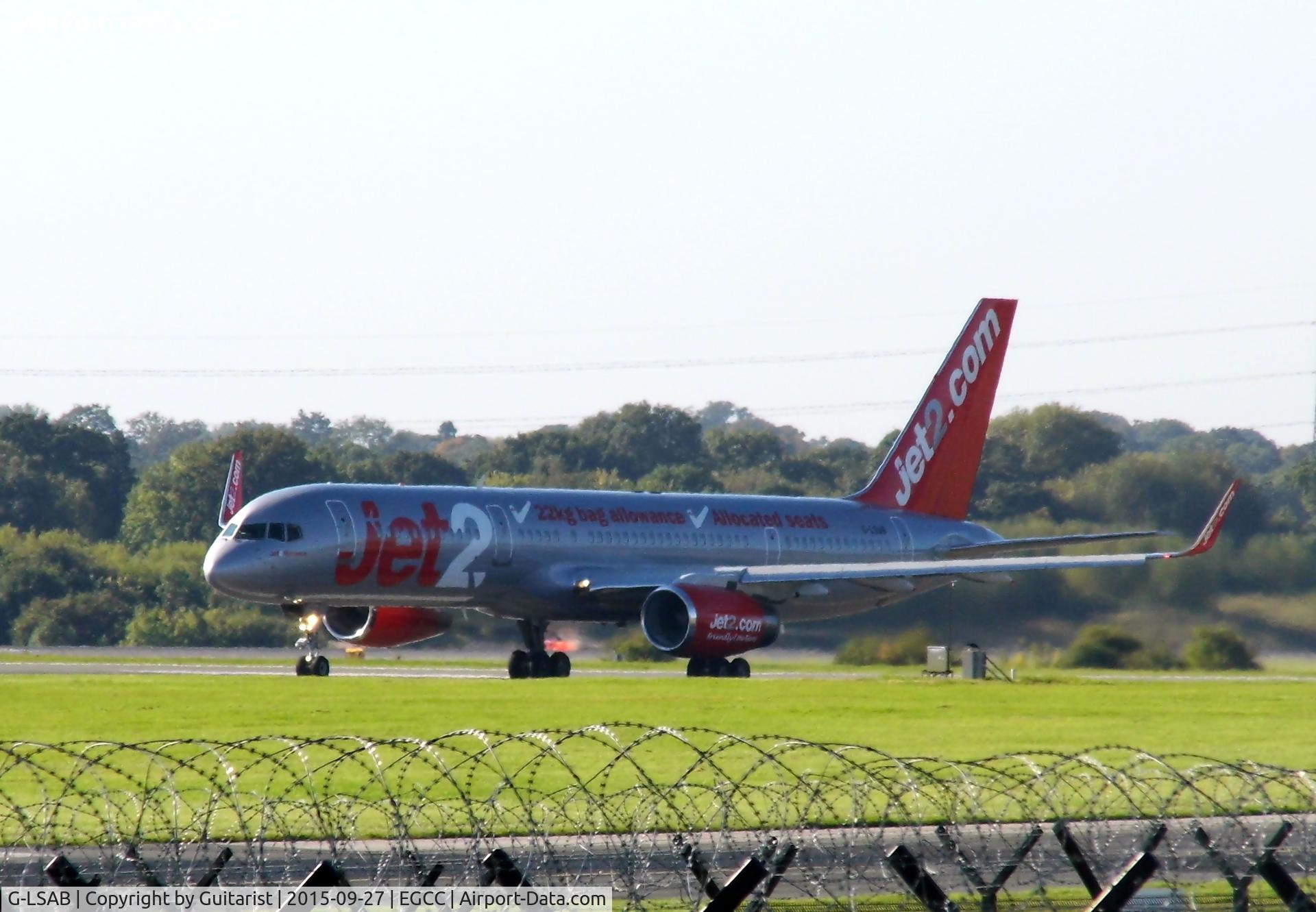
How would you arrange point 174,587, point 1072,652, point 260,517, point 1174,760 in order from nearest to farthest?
point 1174,760 < point 260,517 < point 1072,652 < point 174,587

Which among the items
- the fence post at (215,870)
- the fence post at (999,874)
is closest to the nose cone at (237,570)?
the fence post at (215,870)

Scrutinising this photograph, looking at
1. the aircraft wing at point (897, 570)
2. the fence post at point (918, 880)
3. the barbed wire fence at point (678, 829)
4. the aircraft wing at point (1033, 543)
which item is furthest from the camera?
the aircraft wing at point (1033, 543)

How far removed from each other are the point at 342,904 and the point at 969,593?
3792 cm

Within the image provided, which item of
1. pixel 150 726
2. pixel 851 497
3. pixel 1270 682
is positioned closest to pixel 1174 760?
pixel 150 726

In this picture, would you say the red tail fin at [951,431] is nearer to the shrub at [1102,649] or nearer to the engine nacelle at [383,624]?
the shrub at [1102,649]

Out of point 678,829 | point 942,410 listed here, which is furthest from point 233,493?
point 678,829

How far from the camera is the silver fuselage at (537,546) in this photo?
127 ft

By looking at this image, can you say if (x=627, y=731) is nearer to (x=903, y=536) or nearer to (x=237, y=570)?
(x=237, y=570)

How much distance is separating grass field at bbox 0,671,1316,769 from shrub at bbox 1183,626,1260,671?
6.34 meters

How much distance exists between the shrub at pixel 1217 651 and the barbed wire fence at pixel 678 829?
22.2m

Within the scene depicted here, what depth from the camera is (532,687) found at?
35562mm

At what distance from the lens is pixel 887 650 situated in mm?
47406

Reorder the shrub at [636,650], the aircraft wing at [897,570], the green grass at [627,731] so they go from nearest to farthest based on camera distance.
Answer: the green grass at [627,731], the aircraft wing at [897,570], the shrub at [636,650]

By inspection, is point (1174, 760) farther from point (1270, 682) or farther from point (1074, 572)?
point (1074, 572)
